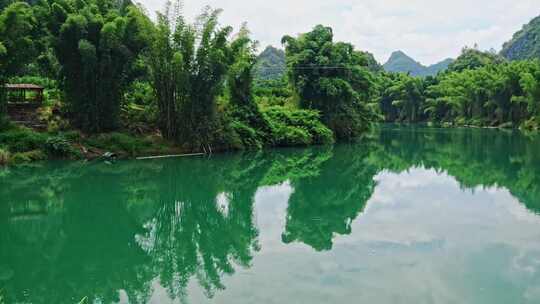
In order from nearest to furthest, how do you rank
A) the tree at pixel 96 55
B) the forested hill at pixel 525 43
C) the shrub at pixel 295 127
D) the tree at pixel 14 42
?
the tree at pixel 14 42, the tree at pixel 96 55, the shrub at pixel 295 127, the forested hill at pixel 525 43

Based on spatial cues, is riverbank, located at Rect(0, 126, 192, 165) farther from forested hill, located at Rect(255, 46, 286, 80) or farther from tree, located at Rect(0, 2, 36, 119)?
forested hill, located at Rect(255, 46, 286, 80)

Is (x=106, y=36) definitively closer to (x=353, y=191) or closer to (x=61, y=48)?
(x=61, y=48)

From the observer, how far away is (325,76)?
25.5 metres

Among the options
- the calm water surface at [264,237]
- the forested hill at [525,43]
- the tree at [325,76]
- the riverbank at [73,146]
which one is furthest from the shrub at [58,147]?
the forested hill at [525,43]

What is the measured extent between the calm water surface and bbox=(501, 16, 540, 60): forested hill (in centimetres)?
7288

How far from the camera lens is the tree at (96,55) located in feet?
52.0

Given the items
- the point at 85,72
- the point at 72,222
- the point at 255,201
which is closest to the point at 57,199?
the point at 72,222

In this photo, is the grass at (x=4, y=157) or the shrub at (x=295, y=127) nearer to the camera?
the grass at (x=4, y=157)

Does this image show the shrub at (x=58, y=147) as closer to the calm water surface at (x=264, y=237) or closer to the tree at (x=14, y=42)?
the calm water surface at (x=264, y=237)

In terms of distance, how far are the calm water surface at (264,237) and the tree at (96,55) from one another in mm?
3651

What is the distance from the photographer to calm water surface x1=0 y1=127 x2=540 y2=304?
16.5 feet

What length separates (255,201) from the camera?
10.1 meters

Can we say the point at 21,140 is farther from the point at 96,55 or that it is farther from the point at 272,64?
the point at 272,64

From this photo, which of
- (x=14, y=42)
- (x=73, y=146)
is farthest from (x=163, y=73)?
(x=14, y=42)
